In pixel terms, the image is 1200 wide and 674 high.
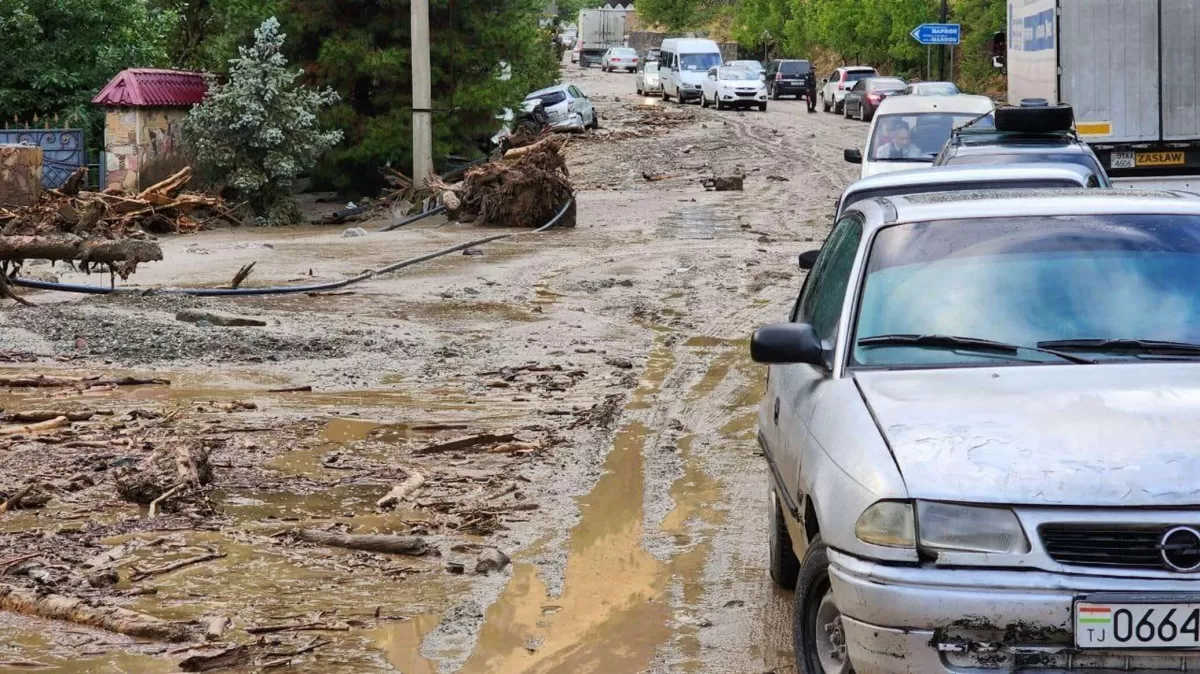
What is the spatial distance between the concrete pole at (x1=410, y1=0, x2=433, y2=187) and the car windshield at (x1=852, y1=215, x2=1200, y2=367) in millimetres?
20939

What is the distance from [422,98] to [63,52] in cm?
771

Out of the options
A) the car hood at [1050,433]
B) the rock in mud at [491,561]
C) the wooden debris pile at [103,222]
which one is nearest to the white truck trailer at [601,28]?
the wooden debris pile at [103,222]

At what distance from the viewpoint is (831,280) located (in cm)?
586

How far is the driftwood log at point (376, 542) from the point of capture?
22.0 ft

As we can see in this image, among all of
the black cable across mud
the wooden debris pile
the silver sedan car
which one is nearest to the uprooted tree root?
the wooden debris pile

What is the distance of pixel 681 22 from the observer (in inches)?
4063

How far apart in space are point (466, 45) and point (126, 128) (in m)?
6.69

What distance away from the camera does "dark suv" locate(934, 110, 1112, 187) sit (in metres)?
13.2

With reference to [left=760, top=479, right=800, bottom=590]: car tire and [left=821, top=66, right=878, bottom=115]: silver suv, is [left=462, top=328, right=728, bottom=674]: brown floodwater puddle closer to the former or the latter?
[left=760, top=479, right=800, bottom=590]: car tire

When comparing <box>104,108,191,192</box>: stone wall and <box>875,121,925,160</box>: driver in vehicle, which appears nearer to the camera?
<box>875,121,925,160</box>: driver in vehicle

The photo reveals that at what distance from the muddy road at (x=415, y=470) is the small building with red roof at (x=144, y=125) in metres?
6.99

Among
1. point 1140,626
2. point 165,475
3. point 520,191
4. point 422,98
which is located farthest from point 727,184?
point 1140,626

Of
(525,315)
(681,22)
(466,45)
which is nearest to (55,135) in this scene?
(466,45)

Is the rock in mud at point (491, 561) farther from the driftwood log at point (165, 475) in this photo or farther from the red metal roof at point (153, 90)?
the red metal roof at point (153, 90)
